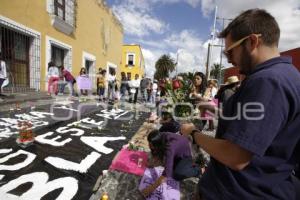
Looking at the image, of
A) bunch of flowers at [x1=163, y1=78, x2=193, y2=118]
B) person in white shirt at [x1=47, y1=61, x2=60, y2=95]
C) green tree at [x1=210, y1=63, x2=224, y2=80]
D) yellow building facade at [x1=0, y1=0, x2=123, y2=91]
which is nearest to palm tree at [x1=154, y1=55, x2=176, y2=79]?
green tree at [x1=210, y1=63, x2=224, y2=80]

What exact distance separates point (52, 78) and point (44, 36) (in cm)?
185

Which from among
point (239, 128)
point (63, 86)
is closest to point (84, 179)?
point (239, 128)

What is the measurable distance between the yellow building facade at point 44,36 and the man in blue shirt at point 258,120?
871 cm

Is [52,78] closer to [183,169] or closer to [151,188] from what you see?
[151,188]

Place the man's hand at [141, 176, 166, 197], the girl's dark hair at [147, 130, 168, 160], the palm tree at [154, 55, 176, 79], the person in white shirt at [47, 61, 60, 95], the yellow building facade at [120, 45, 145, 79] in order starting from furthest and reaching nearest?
the palm tree at [154, 55, 176, 79], the yellow building facade at [120, 45, 145, 79], the person in white shirt at [47, 61, 60, 95], the girl's dark hair at [147, 130, 168, 160], the man's hand at [141, 176, 166, 197]

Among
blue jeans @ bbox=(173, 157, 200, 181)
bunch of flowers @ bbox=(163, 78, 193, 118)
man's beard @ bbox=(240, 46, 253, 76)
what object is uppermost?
man's beard @ bbox=(240, 46, 253, 76)

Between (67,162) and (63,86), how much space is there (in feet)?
26.6

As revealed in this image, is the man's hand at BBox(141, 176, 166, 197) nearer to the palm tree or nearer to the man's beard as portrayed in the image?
the man's beard

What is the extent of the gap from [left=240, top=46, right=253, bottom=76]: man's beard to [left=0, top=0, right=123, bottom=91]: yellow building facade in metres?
8.69

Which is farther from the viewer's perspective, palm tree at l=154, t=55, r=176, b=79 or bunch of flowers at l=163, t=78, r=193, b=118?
palm tree at l=154, t=55, r=176, b=79

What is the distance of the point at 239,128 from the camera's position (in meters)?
1.05

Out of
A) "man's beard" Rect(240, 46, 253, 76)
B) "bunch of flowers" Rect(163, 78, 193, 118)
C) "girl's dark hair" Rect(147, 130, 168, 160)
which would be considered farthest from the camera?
"girl's dark hair" Rect(147, 130, 168, 160)

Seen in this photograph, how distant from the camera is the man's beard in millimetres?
1159

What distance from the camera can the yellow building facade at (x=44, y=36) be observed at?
8.85 meters
